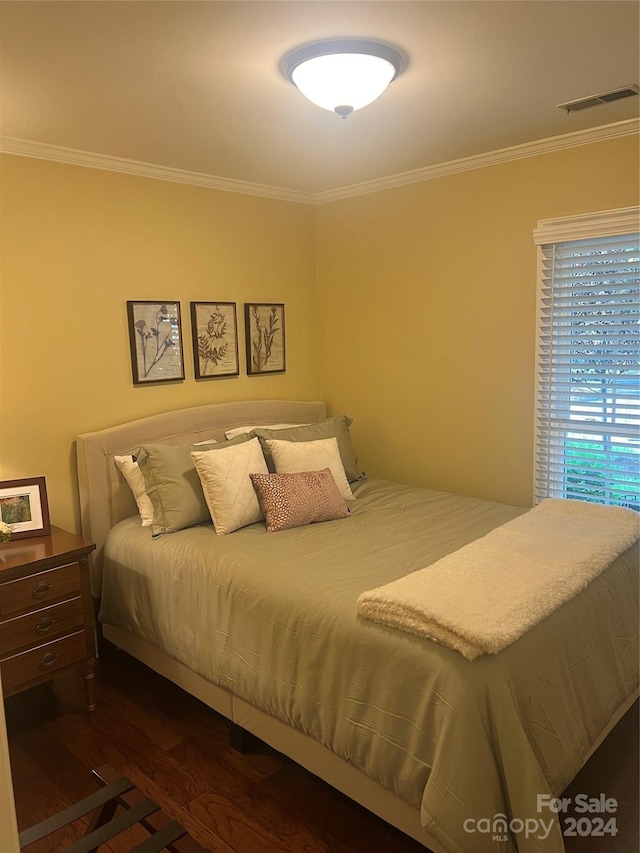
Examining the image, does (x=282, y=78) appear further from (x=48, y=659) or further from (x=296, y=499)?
(x=48, y=659)

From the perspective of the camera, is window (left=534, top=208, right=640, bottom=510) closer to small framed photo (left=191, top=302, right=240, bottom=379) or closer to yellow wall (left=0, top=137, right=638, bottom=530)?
yellow wall (left=0, top=137, right=638, bottom=530)

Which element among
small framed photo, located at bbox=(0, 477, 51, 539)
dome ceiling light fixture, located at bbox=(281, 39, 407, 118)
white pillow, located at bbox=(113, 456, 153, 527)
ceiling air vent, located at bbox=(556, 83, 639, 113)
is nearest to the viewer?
dome ceiling light fixture, located at bbox=(281, 39, 407, 118)

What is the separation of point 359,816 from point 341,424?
2.02 meters

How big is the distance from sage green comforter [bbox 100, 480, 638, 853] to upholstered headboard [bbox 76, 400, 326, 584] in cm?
14

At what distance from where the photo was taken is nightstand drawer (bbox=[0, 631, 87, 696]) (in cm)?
242

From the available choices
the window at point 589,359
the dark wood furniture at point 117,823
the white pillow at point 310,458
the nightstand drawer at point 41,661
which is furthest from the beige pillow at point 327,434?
the dark wood furniture at point 117,823

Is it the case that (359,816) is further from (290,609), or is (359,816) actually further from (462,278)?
(462,278)

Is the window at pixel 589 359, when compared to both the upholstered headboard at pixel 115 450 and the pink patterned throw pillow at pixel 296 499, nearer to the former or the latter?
the pink patterned throw pillow at pixel 296 499

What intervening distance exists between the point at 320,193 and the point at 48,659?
306cm

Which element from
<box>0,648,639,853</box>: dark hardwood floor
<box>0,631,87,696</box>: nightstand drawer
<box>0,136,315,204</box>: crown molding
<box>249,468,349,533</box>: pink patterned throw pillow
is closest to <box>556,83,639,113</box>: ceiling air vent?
<box>0,136,315,204</box>: crown molding

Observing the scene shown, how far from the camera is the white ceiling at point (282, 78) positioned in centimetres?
169

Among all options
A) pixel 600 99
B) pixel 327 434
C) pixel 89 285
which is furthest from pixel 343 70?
pixel 327 434

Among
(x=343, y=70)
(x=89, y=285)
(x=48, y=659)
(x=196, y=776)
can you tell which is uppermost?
(x=343, y=70)

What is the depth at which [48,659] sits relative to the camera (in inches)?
98.9
